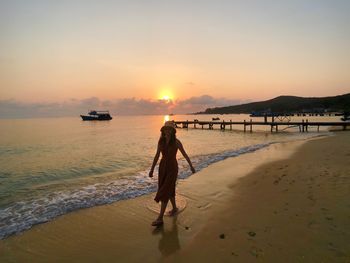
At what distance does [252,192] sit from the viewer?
8789mm

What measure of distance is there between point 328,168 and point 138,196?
8.19 meters

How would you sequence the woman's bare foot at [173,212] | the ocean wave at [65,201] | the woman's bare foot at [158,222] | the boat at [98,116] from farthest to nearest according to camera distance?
the boat at [98,116] → the ocean wave at [65,201] → the woman's bare foot at [173,212] → the woman's bare foot at [158,222]

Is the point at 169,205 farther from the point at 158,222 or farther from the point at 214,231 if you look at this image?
the point at 214,231

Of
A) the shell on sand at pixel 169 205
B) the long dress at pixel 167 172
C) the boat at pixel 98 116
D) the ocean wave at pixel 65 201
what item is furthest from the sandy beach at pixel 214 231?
the boat at pixel 98 116

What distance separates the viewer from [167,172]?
20.4ft

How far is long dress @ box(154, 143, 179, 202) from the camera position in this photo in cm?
620

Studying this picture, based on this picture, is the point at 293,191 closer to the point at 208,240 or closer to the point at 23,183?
the point at 208,240

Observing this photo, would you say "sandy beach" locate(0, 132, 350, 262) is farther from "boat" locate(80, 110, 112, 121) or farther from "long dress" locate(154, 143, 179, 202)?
"boat" locate(80, 110, 112, 121)

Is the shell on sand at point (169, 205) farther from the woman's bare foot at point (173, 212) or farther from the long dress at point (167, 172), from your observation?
the long dress at point (167, 172)

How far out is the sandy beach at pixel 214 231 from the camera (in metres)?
4.69

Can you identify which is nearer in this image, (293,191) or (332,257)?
(332,257)

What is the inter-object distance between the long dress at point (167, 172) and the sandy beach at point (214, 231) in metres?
0.70

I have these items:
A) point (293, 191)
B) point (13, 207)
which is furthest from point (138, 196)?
point (293, 191)

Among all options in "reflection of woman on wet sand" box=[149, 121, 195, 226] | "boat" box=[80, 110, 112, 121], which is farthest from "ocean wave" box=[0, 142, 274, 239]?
"boat" box=[80, 110, 112, 121]
